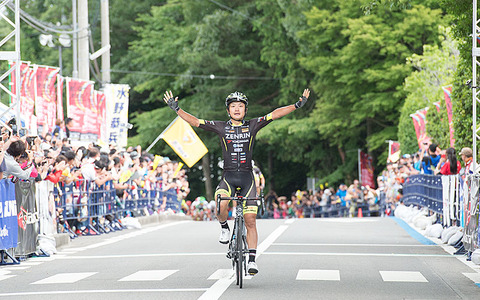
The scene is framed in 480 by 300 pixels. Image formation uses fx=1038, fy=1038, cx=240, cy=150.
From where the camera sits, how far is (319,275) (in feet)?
41.1

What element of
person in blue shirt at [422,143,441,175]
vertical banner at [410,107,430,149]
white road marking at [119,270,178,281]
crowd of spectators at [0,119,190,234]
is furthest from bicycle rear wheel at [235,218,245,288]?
vertical banner at [410,107,430,149]

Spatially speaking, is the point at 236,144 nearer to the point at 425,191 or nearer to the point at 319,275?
the point at 319,275

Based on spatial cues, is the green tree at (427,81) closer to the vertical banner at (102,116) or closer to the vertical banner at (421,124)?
the vertical banner at (421,124)

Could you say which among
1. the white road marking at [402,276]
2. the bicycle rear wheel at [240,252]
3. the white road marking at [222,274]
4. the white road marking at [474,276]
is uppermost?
the bicycle rear wheel at [240,252]

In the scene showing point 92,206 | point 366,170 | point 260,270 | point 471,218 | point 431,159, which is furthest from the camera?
point 366,170

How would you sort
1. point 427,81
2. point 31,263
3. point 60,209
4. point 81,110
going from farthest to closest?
point 427,81 < point 81,110 < point 60,209 < point 31,263

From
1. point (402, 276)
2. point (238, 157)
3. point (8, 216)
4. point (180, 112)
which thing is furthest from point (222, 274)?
point (8, 216)

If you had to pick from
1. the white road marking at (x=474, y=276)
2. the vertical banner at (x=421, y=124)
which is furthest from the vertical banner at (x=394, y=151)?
the white road marking at (x=474, y=276)

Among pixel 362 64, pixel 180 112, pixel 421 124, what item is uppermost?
pixel 362 64

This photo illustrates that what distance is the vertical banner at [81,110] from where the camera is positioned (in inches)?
1056

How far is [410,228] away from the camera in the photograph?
77.1ft

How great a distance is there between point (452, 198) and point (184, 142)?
1876 cm

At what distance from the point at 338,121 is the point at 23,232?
110 feet

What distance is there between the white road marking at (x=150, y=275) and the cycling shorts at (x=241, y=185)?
1.35m
